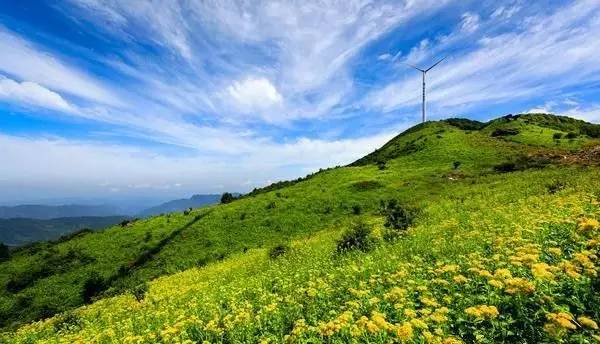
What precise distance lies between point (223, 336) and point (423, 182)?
4934 cm

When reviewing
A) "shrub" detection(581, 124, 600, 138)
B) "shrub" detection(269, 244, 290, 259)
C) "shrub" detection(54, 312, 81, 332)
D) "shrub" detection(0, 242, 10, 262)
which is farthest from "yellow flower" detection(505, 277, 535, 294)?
"shrub" detection(581, 124, 600, 138)

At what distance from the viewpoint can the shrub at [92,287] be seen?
43256 millimetres

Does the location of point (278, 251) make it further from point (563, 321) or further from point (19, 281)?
point (19, 281)

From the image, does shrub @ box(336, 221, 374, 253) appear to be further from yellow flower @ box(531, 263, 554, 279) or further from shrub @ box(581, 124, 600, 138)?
shrub @ box(581, 124, 600, 138)

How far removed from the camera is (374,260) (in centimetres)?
1817

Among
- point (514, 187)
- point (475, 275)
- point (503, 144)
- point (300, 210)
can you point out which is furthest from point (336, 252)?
point (503, 144)

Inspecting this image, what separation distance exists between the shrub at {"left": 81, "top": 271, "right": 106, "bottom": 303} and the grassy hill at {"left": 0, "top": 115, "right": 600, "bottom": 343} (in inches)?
6.8

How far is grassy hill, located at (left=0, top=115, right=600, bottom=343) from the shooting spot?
8.50 m

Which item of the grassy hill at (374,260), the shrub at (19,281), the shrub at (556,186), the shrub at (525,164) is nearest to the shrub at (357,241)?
the grassy hill at (374,260)

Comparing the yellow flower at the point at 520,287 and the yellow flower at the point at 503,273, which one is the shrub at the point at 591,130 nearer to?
the yellow flower at the point at 503,273

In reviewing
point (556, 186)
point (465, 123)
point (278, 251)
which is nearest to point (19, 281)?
point (278, 251)

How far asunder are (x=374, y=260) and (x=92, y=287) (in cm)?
3704

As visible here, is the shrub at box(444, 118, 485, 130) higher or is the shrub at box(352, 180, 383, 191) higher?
the shrub at box(444, 118, 485, 130)

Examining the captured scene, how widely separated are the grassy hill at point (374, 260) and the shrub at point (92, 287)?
0.56 ft
